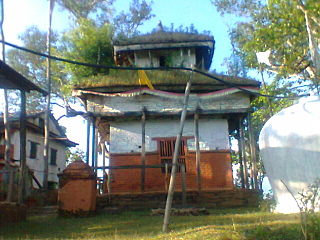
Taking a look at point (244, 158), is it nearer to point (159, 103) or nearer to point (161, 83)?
point (159, 103)

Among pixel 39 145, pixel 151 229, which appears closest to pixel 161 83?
pixel 151 229

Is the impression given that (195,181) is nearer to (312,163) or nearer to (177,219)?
(177,219)

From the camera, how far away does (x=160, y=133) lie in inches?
603

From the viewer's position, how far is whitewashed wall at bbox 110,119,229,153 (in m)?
15.2

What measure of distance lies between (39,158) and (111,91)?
14.3 meters

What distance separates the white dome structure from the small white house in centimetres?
1660

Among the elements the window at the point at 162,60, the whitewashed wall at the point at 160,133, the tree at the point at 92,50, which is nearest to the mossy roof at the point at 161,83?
the whitewashed wall at the point at 160,133

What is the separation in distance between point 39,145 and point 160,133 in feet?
48.2

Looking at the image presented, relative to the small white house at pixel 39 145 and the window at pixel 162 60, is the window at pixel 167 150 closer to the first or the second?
the window at pixel 162 60

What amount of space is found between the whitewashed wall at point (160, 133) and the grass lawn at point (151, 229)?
4.81m

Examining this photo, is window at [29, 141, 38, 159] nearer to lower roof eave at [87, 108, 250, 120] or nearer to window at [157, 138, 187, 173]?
lower roof eave at [87, 108, 250, 120]

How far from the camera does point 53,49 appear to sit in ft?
85.5

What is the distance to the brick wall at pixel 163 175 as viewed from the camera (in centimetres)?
1487

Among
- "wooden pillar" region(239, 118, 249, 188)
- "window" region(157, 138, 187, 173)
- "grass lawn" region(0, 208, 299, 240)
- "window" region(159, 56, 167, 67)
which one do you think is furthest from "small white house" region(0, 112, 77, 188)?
"grass lawn" region(0, 208, 299, 240)
